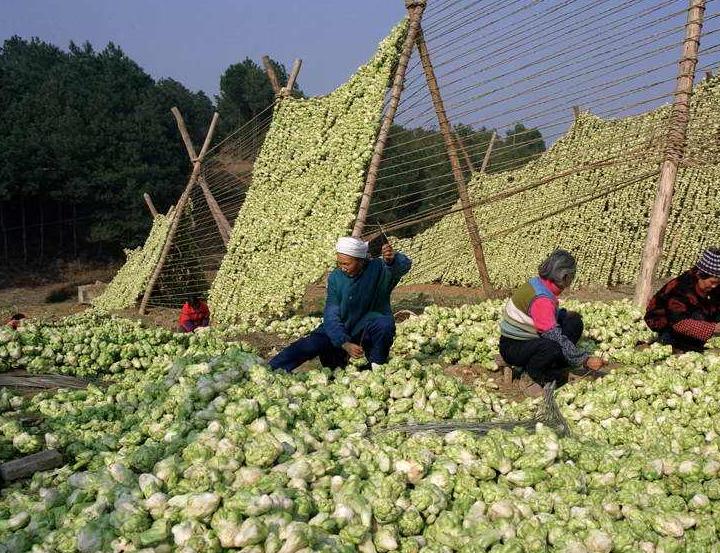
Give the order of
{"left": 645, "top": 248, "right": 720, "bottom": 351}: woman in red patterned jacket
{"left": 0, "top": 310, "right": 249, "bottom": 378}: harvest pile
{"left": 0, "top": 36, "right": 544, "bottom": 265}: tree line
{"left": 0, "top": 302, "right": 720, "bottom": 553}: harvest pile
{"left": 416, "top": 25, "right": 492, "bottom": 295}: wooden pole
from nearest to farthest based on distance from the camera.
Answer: {"left": 0, "top": 302, "right": 720, "bottom": 553}: harvest pile → {"left": 645, "top": 248, "right": 720, "bottom": 351}: woman in red patterned jacket → {"left": 0, "top": 310, "right": 249, "bottom": 378}: harvest pile → {"left": 416, "top": 25, "right": 492, "bottom": 295}: wooden pole → {"left": 0, "top": 36, "right": 544, "bottom": 265}: tree line

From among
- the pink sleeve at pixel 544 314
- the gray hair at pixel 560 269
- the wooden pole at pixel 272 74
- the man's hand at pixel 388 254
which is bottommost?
the pink sleeve at pixel 544 314

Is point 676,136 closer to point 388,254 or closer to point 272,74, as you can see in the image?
point 388,254

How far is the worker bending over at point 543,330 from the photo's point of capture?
430 cm

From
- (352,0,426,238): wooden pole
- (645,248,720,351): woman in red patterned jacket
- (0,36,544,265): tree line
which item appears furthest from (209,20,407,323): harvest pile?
(0,36,544,265): tree line

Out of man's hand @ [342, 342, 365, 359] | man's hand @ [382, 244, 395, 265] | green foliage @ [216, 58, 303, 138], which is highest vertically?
green foliage @ [216, 58, 303, 138]

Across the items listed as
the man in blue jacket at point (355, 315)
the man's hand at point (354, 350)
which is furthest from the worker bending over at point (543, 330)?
the man's hand at point (354, 350)

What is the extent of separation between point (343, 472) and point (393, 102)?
5153 mm

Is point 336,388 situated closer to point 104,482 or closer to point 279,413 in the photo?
point 279,413

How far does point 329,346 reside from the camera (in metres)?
4.81

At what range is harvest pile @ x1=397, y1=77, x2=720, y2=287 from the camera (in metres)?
9.68

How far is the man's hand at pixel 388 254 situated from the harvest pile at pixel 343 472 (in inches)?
45.5

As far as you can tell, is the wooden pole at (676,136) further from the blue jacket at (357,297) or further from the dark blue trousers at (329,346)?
the dark blue trousers at (329,346)

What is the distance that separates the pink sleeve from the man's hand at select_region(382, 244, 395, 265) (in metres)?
1.10

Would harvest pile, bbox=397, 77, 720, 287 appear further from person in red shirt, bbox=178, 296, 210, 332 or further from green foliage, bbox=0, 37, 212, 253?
green foliage, bbox=0, 37, 212, 253
